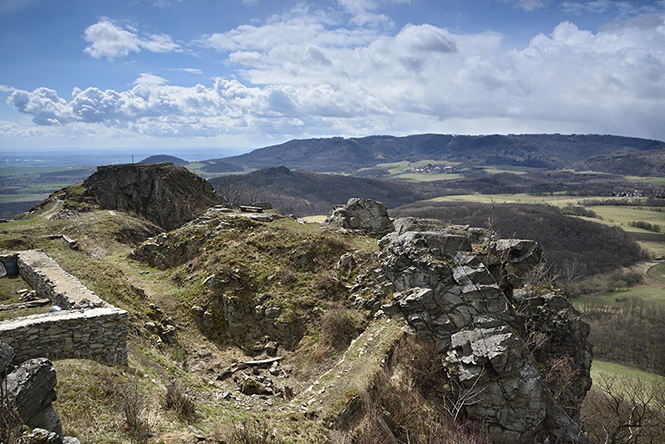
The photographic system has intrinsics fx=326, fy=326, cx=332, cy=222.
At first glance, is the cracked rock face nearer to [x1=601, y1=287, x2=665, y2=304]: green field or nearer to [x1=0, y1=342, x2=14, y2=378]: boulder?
[x1=0, y1=342, x2=14, y2=378]: boulder

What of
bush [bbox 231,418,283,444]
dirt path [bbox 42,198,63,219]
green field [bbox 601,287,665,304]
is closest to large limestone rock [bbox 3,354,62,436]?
bush [bbox 231,418,283,444]

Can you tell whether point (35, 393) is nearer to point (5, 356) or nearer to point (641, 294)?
point (5, 356)

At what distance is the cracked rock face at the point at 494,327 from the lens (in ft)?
44.6

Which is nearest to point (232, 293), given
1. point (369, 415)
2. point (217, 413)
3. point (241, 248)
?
point (241, 248)

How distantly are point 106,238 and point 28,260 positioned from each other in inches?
575

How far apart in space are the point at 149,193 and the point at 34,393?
4701 cm

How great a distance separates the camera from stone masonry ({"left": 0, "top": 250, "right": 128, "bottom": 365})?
910 cm

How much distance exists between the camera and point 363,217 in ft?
88.9

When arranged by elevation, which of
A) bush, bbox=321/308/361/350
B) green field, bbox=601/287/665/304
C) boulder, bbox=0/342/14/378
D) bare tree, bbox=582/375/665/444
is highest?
boulder, bbox=0/342/14/378


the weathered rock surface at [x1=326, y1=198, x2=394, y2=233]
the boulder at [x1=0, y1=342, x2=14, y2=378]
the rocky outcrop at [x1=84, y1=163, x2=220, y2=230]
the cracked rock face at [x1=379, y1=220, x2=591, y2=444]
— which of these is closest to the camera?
the boulder at [x1=0, y1=342, x2=14, y2=378]

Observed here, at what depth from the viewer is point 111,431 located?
24.7 feet

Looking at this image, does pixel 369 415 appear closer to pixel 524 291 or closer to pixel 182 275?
pixel 524 291

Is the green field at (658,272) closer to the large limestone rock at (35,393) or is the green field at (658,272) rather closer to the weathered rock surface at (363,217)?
the weathered rock surface at (363,217)

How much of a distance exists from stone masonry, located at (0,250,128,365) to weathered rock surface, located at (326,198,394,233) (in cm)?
1780
